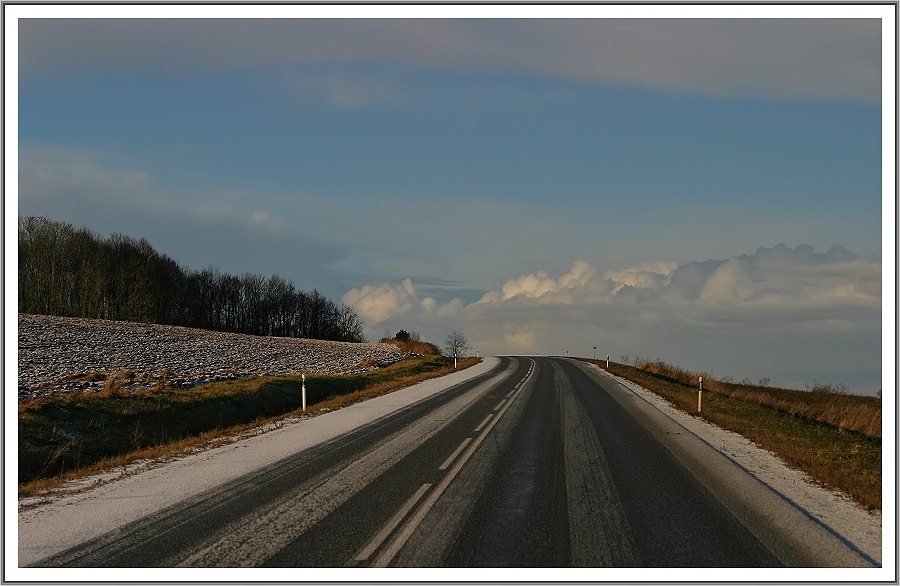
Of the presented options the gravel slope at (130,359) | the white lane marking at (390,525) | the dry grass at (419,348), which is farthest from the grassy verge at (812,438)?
the dry grass at (419,348)

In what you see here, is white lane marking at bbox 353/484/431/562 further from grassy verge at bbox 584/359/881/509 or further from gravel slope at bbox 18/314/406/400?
gravel slope at bbox 18/314/406/400

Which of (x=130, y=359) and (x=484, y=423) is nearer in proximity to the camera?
(x=484, y=423)

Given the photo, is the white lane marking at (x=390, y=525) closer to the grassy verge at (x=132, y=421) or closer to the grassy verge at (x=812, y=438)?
the grassy verge at (x=132, y=421)

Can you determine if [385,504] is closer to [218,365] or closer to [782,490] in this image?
[782,490]

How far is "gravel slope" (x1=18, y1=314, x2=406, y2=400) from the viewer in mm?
24297

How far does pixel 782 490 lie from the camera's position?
9.99 m

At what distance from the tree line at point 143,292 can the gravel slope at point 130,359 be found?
55.2 feet

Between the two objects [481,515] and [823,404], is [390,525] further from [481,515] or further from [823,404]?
[823,404]

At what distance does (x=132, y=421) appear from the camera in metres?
18.4

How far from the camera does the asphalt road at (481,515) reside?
22.0 ft

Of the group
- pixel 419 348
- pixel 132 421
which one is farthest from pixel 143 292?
pixel 132 421

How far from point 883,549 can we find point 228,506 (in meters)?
7.80

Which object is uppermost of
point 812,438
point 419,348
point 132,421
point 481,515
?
point 481,515

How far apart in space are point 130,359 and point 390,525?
3008cm
